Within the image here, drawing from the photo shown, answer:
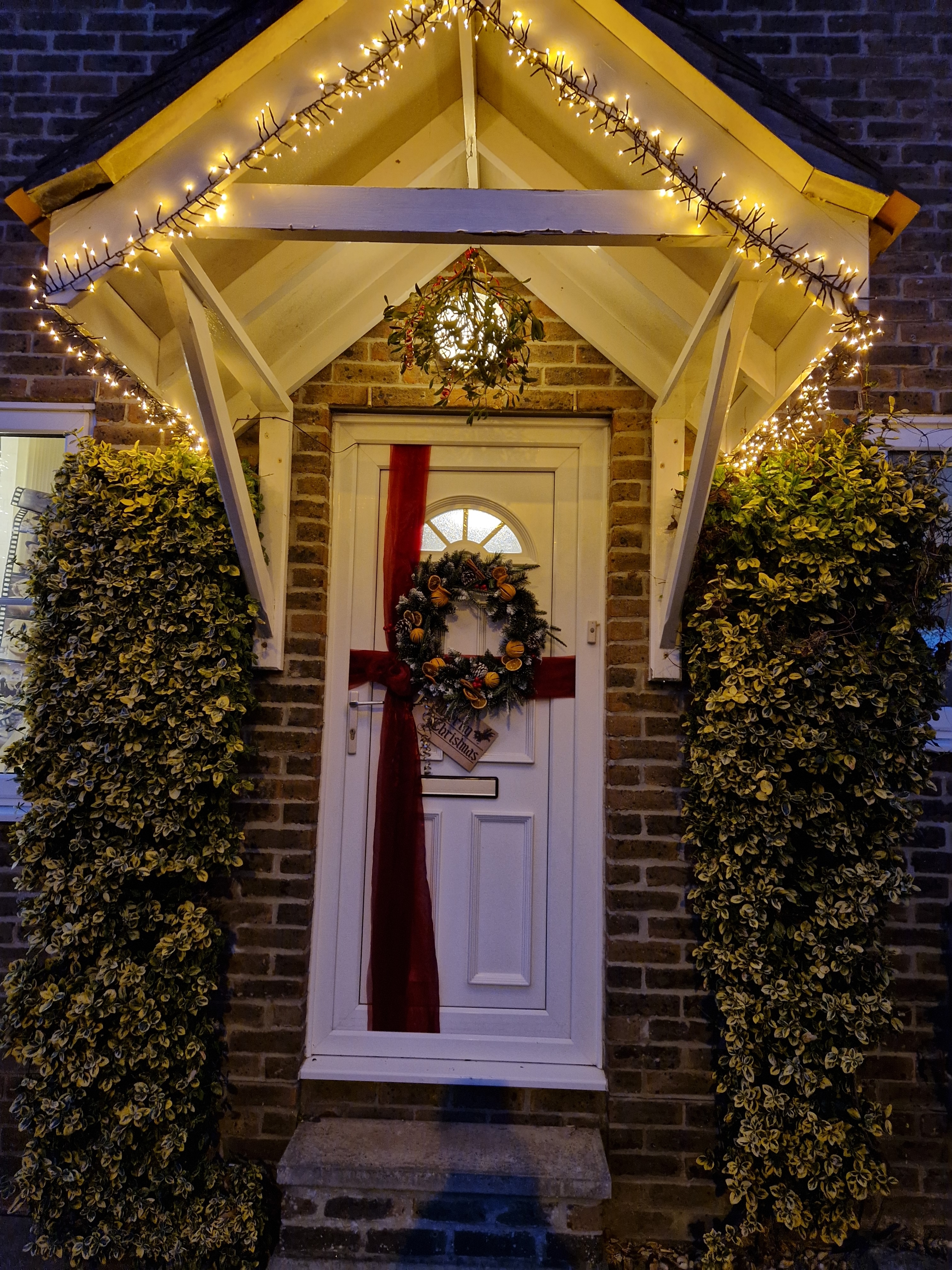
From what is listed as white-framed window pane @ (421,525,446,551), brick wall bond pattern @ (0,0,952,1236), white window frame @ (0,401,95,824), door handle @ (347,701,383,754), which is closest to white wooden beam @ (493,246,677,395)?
brick wall bond pattern @ (0,0,952,1236)

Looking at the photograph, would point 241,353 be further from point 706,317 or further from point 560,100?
point 706,317

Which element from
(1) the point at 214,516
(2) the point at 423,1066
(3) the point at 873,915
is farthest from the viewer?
(2) the point at 423,1066

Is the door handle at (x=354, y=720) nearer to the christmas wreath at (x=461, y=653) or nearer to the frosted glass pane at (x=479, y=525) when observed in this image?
→ the christmas wreath at (x=461, y=653)

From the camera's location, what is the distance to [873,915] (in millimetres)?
2482

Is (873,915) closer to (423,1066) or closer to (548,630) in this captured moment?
(548,630)

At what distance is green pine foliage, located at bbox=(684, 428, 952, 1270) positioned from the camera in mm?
2477

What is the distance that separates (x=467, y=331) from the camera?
2676 millimetres

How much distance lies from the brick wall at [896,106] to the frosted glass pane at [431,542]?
1.77 m

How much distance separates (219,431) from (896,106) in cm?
289

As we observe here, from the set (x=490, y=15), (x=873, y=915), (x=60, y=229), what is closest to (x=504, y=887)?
(x=873, y=915)

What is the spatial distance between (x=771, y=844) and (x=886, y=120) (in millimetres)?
2799

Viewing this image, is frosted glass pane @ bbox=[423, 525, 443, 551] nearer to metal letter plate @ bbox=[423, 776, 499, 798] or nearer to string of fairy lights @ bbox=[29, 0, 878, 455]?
metal letter plate @ bbox=[423, 776, 499, 798]

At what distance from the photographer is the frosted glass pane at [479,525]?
3.19 meters

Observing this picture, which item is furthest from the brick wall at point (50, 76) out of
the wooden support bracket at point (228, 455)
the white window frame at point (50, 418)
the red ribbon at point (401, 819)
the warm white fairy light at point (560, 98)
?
the red ribbon at point (401, 819)
